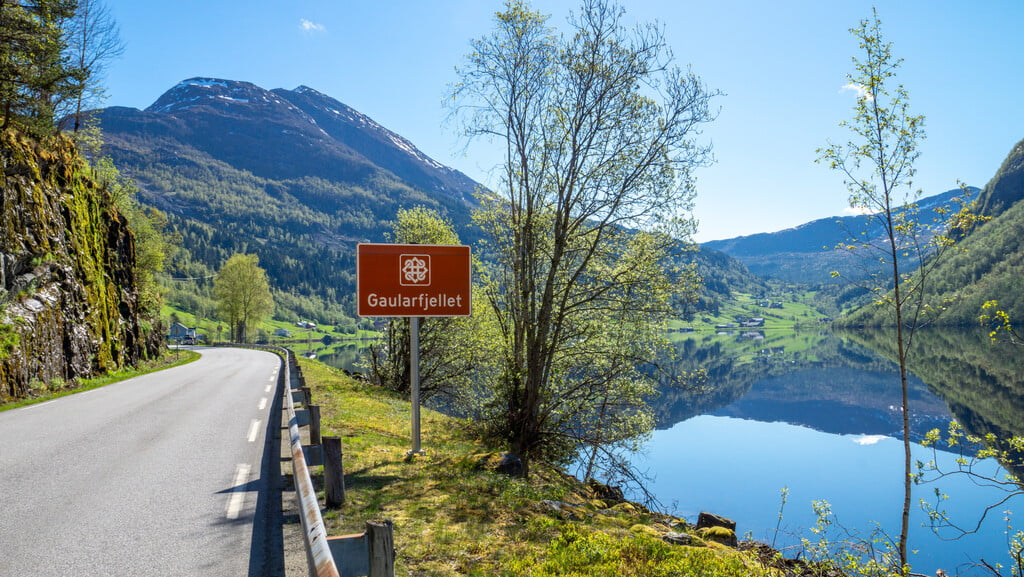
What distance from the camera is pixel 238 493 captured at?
7.57 metres

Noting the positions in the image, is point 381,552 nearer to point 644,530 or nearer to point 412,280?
point 644,530

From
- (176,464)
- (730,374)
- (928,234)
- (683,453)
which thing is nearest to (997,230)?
(730,374)

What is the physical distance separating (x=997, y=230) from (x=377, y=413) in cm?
22281

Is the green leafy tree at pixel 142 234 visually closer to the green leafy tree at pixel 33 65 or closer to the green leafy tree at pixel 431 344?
the green leafy tree at pixel 33 65

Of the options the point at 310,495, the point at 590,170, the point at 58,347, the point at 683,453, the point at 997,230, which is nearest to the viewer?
the point at 310,495

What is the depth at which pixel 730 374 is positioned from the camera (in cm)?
8706

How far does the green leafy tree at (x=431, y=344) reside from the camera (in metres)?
25.1

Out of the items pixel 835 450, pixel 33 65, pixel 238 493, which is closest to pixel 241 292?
pixel 33 65

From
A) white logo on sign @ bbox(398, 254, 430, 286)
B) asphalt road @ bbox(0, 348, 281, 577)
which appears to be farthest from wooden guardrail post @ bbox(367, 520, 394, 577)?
white logo on sign @ bbox(398, 254, 430, 286)

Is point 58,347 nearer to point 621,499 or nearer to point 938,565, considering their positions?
point 621,499

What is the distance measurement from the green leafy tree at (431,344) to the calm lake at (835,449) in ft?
32.5

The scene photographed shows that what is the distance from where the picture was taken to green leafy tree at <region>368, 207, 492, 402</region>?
989 inches

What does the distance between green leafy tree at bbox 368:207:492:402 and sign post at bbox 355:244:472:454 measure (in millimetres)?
10542

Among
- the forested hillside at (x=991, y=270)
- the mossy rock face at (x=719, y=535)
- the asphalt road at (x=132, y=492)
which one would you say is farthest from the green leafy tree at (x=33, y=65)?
the forested hillside at (x=991, y=270)
